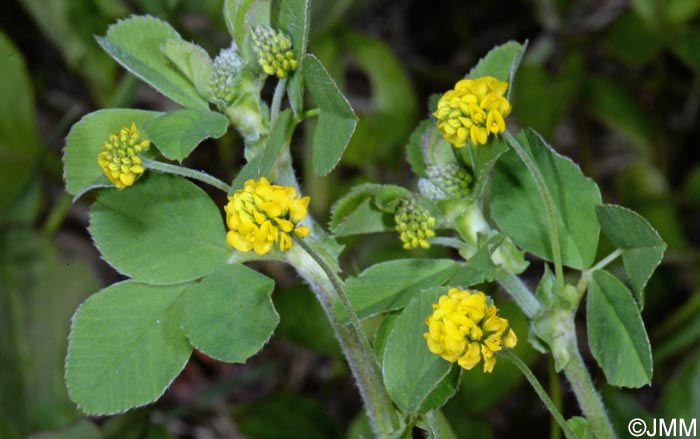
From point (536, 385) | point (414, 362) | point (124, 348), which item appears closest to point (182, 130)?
point (124, 348)

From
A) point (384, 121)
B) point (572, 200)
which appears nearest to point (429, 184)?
point (572, 200)

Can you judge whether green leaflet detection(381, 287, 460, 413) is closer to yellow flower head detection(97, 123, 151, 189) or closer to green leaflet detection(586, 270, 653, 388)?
green leaflet detection(586, 270, 653, 388)

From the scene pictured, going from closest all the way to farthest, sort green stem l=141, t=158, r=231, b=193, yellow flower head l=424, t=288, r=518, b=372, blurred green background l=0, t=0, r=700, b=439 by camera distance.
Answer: yellow flower head l=424, t=288, r=518, b=372, green stem l=141, t=158, r=231, b=193, blurred green background l=0, t=0, r=700, b=439

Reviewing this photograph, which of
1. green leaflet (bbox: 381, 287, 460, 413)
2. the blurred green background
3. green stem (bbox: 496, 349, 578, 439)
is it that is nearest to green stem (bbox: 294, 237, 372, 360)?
green leaflet (bbox: 381, 287, 460, 413)

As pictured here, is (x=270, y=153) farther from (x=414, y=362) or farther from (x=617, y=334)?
(x=617, y=334)

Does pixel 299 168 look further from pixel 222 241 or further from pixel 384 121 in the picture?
pixel 222 241

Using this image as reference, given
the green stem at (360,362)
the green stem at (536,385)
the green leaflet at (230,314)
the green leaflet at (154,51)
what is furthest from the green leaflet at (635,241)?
the green leaflet at (154,51)

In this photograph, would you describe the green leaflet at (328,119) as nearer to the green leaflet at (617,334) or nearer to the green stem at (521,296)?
the green stem at (521,296)
